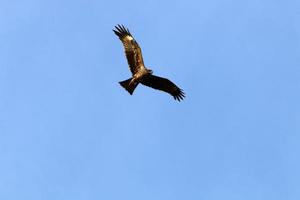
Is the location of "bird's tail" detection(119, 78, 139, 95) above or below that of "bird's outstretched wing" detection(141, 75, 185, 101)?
below

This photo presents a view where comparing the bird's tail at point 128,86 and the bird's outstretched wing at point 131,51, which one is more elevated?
the bird's outstretched wing at point 131,51

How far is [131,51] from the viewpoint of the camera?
28.0 m

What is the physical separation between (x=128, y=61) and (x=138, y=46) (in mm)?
844

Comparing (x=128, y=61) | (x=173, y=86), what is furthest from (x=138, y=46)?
(x=173, y=86)

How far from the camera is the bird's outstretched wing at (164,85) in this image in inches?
1111

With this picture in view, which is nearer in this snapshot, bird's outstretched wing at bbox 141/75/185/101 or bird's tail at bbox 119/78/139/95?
bird's tail at bbox 119/78/139/95

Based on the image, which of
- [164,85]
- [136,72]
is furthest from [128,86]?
[164,85]

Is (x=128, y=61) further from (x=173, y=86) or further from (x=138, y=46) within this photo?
(x=173, y=86)

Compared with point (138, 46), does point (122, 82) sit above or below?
below

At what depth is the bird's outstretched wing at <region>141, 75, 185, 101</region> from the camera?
92.6ft

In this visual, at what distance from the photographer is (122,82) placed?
26.6 meters

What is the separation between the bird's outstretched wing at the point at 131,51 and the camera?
2750cm

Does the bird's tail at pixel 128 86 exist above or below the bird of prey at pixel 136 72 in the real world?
below

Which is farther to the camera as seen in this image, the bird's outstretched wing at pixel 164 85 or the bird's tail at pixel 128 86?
the bird's outstretched wing at pixel 164 85
